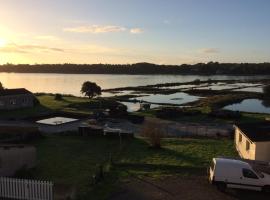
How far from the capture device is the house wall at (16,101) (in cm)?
6512

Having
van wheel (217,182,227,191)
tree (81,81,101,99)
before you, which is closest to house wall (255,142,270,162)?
van wheel (217,182,227,191)

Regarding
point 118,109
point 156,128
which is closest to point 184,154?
point 156,128

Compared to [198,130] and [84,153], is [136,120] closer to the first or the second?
[198,130]

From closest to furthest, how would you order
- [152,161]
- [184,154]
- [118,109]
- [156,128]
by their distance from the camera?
[152,161]
[184,154]
[156,128]
[118,109]

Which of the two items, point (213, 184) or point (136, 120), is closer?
point (213, 184)

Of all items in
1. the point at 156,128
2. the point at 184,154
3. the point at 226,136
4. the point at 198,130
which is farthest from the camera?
the point at 198,130

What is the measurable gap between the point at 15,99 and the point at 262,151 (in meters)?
48.3

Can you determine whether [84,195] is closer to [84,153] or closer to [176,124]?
[84,153]

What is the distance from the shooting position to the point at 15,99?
220 feet

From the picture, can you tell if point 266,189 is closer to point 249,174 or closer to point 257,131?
point 249,174

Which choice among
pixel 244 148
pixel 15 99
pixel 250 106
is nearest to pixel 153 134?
pixel 244 148

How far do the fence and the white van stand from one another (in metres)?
9.11

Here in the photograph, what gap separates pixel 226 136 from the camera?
141 feet

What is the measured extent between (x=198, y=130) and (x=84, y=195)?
2794cm
